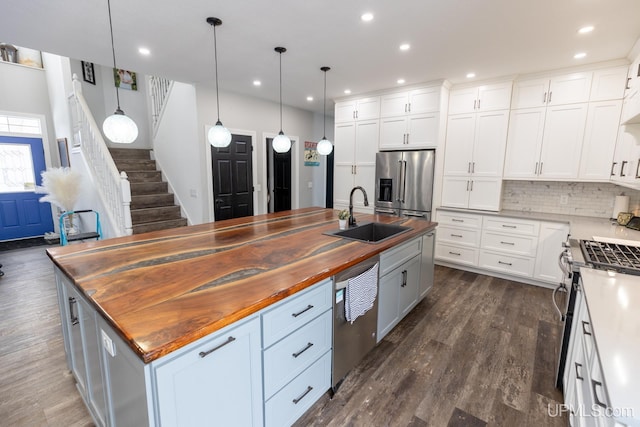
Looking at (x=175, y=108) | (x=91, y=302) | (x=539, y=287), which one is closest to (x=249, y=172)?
(x=175, y=108)

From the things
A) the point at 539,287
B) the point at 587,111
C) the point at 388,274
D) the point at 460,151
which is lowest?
the point at 539,287

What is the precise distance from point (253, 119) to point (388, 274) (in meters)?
3.98

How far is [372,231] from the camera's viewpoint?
2.95 m

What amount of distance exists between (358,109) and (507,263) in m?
3.19

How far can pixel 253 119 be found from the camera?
16.8 ft

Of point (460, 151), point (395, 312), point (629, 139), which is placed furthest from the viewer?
point (460, 151)

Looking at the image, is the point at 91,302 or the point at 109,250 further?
the point at 109,250

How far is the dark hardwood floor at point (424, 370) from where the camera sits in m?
1.74

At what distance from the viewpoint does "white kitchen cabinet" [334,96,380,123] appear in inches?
184

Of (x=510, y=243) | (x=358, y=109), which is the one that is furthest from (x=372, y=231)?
(x=358, y=109)

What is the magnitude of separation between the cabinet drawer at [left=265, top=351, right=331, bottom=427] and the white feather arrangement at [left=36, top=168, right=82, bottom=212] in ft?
15.2

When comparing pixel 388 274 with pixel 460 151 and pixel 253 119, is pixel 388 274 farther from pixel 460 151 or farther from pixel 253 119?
pixel 253 119

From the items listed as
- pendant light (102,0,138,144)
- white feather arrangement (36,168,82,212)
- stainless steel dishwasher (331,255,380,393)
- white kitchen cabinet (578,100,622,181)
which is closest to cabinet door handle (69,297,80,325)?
pendant light (102,0,138,144)

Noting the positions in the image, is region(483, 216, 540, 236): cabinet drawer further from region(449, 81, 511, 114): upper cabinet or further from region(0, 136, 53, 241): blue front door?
region(0, 136, 53, 241): blue front door
